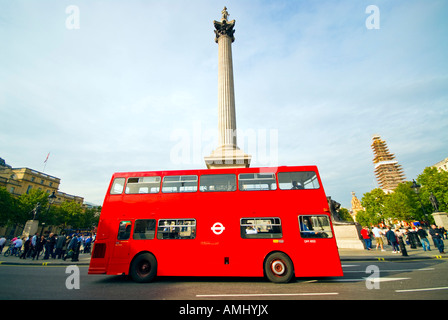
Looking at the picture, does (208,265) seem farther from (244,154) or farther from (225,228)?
(244,154)

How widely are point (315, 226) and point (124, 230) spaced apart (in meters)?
7.04

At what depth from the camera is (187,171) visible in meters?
8.26

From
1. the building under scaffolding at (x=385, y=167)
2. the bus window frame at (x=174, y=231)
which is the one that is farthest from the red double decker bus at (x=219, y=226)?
the building under scaffolding at (x=385, y=167)

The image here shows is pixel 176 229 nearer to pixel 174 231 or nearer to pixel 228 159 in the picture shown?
pixel 174 231

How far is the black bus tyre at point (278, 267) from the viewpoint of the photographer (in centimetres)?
700

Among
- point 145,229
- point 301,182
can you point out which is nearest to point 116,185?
→ point 145,229

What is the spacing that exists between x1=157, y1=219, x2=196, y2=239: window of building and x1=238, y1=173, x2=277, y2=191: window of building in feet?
7.57

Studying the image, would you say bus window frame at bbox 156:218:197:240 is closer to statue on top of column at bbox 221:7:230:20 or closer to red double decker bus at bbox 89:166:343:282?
red double decker bus at bbox 89:166:343:282

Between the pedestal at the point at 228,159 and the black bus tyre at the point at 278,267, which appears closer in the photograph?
the black bus tyre at the point at 278,267

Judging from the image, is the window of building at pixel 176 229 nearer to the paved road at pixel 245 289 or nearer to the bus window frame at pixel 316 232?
the paved road at pixel 245 289

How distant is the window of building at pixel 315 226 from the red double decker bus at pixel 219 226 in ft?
0.10

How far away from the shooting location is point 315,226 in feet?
23.6
